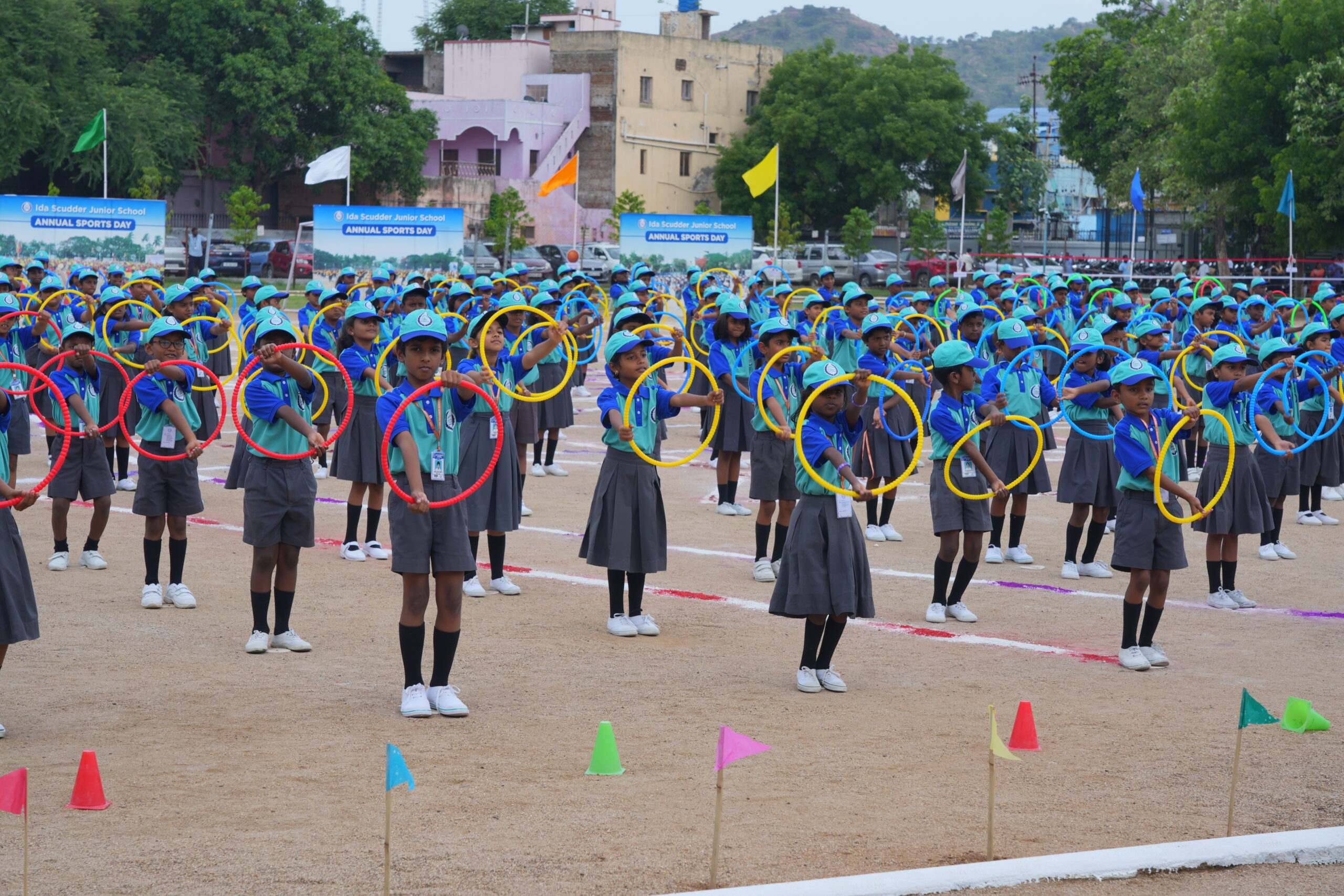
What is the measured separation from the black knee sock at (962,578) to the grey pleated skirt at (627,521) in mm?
2152

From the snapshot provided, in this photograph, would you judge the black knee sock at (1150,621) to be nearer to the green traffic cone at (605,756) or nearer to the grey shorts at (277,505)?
the green traffic cone at (605,756)

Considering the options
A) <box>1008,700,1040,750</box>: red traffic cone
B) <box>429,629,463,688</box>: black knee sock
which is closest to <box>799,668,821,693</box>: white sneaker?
<box>1008,700,1040,750</box>: red traffic cone

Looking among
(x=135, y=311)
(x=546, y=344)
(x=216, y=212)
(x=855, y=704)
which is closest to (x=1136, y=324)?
(x=546, y=344)

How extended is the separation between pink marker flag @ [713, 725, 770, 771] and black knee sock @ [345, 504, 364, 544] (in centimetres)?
685

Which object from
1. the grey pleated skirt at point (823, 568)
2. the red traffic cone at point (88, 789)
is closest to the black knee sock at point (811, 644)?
the grey pleated skirt at point (823, 568)

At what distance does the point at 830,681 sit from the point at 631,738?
1533 mm

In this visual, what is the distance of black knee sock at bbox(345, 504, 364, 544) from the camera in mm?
12070

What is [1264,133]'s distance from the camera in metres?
42.1

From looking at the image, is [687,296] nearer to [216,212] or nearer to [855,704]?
[855,704]

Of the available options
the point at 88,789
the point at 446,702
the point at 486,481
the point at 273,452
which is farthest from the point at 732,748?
the point at 486,481

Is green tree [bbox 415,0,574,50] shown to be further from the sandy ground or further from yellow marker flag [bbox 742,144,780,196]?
the sandy ground

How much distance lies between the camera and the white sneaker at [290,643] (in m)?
9.20

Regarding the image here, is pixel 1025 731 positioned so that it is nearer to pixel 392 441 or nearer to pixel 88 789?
pixel 392 441

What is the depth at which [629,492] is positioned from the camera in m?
9.83
